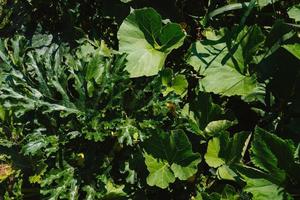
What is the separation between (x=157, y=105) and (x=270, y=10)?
3.35 ft

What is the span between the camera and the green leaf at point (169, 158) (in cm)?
249

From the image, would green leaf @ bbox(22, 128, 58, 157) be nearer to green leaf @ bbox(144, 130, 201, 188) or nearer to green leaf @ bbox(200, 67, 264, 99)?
green leaf @ bbox(144, 130, 201, 188)

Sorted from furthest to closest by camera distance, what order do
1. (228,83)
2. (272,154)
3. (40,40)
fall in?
(40,40)
(228,83)
(272,154)

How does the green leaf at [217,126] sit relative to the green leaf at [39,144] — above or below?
above

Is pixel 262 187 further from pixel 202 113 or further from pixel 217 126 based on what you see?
pixel 202 113

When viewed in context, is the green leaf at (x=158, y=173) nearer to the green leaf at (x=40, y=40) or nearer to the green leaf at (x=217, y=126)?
the green leaf at (x=217, y=126)

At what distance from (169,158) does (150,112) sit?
0.27 metres

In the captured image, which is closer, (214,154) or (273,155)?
(273,155)

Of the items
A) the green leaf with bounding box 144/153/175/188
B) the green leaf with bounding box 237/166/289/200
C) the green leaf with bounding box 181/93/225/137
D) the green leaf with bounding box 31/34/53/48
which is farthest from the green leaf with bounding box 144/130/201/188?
the green leaf with bounding box 31/34/53/48

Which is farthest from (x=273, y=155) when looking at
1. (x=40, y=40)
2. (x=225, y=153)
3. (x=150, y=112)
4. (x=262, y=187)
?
(x=40, y=40)

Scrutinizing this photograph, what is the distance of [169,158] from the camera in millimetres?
2576

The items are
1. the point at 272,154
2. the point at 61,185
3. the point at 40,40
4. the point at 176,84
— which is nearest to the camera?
the point at 272,154

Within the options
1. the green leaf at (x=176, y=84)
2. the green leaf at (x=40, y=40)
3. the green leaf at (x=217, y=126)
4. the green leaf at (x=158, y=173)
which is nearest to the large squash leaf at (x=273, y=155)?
the green leaf at (x=217, y=126)

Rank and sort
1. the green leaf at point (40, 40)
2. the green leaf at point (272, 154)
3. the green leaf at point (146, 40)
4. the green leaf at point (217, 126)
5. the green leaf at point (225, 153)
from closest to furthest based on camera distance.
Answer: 1. the green leaf at point (272, 154)
2. the green leaf at point (225, 153)
3. the green leaf at point (217, 126)
4. the green leaf at point (146, 40)
5. the green leaf at point (40, 40)
